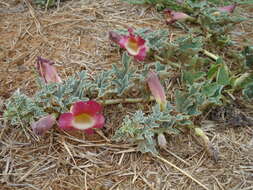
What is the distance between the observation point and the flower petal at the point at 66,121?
4.60ft

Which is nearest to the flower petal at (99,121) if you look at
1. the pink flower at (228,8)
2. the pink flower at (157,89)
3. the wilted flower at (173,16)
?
the pink flower at (157,89)

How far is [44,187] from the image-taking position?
4.20 ft

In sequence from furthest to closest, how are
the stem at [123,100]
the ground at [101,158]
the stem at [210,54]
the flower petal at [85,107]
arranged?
the stem at [210,54], the stem at [123,100], the flower petal at [85,107], the ground at [101,158]

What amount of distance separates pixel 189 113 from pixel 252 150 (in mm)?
260

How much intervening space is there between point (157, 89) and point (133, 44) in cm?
30

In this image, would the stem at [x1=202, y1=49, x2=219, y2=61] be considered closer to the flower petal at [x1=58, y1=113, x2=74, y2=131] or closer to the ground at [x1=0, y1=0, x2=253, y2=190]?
the ground at [x1=0, y1=0, x2=253, y2=190]

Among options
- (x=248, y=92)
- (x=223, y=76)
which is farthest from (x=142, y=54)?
(x=248, y=92)

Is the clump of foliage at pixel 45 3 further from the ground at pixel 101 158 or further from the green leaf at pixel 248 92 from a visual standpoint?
the green leaf at pixel 248 92

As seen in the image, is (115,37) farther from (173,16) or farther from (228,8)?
(228,8)

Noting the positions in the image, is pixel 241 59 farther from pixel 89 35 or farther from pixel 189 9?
pixel 89 35

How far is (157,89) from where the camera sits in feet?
5.00

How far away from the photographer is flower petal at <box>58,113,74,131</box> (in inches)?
55.2

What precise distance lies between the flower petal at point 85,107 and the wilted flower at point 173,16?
73 centimetres

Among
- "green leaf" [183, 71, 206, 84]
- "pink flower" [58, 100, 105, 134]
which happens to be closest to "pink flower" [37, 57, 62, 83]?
"pink flower" [58, 100, 105, 134]
